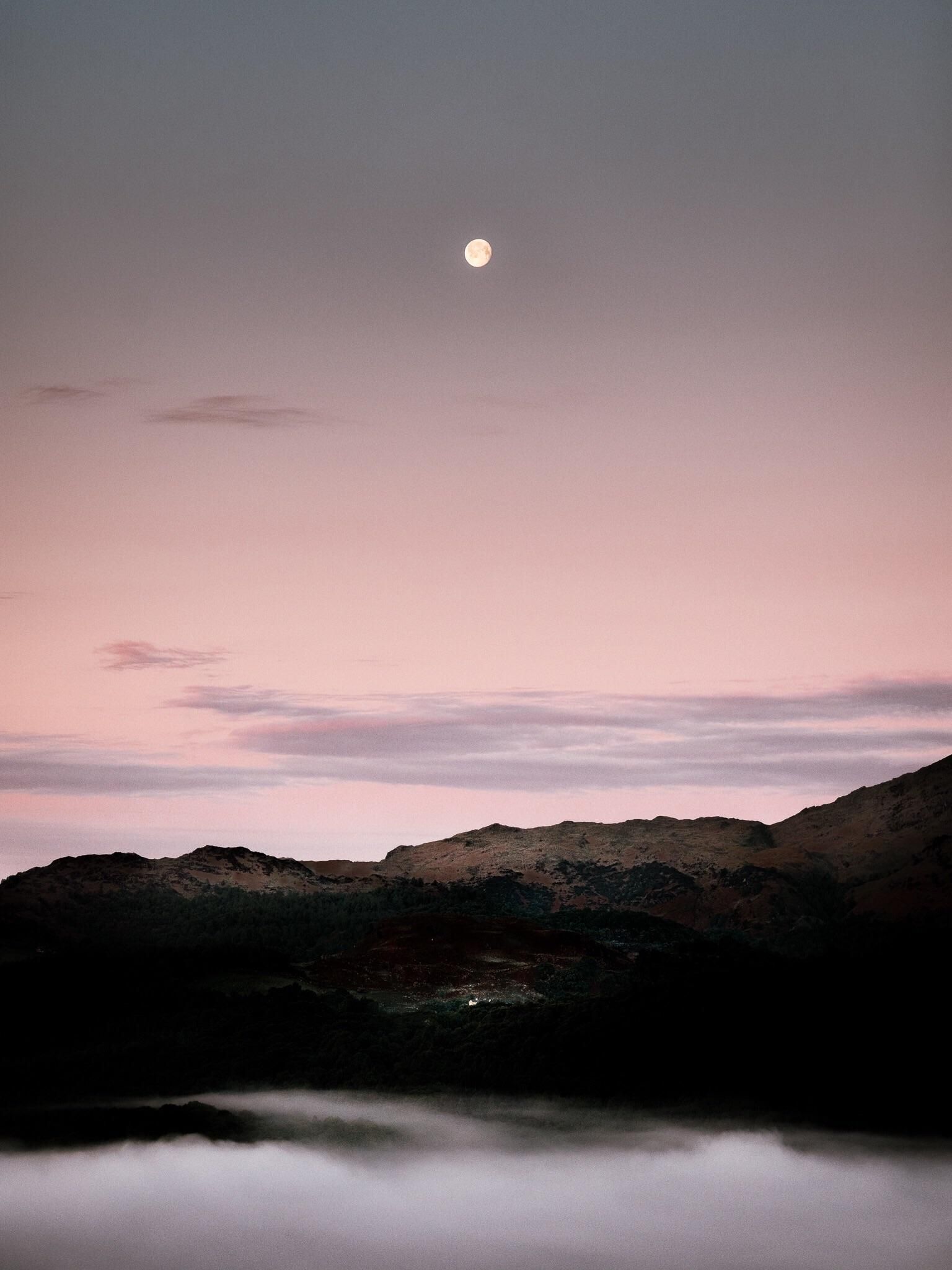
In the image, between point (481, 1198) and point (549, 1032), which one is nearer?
point (481, 1198)

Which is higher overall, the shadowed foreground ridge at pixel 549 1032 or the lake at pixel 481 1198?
the shadowed foreground ridge at pixel 549 1032

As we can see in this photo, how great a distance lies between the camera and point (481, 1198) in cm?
13788

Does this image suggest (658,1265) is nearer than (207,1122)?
Yes

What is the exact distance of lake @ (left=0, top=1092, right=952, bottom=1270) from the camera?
130 m

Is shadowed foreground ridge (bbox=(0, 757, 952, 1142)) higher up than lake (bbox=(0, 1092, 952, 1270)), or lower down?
higher up

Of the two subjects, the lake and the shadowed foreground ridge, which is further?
the shadowed foreground ridge

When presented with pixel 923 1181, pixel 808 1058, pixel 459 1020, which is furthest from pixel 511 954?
pixel 923 1181

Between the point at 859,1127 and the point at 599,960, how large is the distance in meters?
44.0

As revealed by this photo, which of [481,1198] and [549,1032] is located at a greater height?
A: [549,1032]

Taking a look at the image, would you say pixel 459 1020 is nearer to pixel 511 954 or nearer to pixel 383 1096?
pixel 383 1096

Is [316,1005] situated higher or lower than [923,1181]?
higher

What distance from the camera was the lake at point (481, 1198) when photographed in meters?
130

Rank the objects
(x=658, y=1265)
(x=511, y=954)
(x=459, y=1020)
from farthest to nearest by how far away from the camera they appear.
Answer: (x=511, y=954) → (x=459, y=1020) → (x=658, y=1265)

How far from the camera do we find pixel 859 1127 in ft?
483
